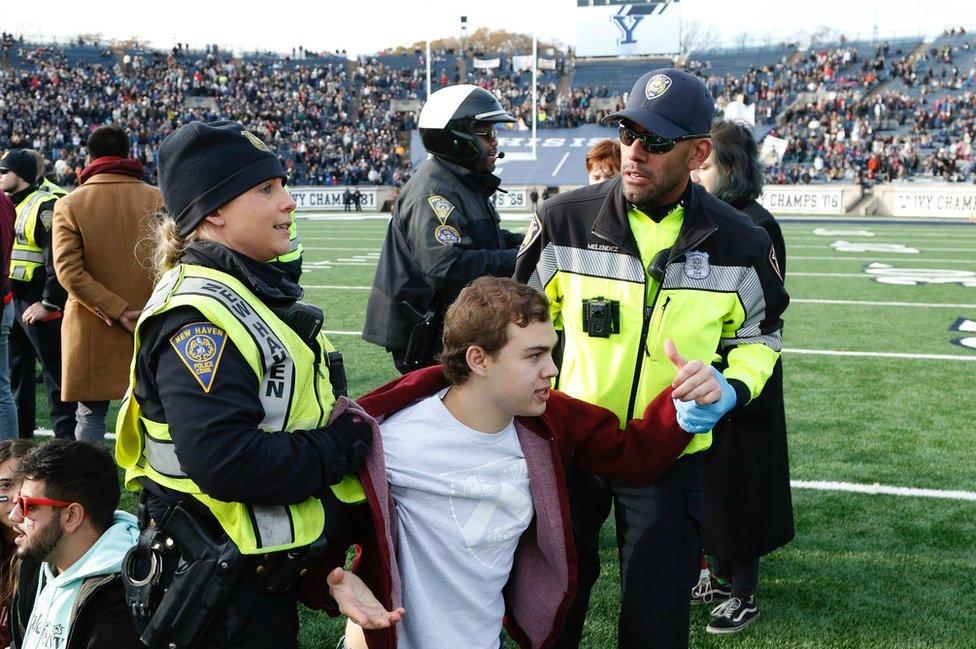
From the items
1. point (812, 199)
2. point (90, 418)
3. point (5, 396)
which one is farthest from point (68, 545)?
point (812, 199)

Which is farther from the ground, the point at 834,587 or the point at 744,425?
the point at 744,425

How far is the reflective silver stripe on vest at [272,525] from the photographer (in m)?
2.06

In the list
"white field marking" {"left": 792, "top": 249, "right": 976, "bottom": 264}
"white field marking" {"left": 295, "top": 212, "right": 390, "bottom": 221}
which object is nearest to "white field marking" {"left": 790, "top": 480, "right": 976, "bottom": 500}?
"white field marking" {"left": 792, "top": 249, "right": 976, "bottom": 264}

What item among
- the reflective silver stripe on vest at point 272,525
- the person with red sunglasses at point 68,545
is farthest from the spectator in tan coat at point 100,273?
the reflective silver stripe on vest at point 272,525

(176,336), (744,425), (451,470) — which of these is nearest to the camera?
(176,336)

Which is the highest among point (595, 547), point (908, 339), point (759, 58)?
point (759, 58)

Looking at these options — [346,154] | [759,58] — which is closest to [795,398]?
[346,154]

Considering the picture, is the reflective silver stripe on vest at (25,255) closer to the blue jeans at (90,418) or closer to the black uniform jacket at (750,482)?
the blue jeans at (90,418)

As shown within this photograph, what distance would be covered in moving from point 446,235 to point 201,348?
7.11 ft

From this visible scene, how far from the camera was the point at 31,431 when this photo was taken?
20.7 ft

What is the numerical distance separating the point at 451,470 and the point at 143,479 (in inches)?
28.7

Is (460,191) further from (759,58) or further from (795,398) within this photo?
(759,58)

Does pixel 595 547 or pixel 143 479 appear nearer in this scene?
pixel 143 479

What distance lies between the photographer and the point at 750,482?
12.8ft
